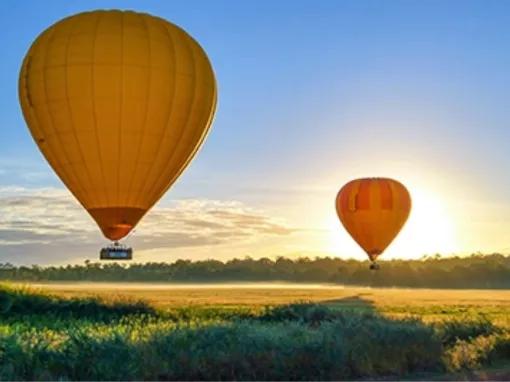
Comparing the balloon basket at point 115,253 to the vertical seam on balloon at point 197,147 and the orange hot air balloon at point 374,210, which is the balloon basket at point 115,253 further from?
the orange hot air balloon at point 374,210

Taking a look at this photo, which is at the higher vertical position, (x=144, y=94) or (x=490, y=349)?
(x=144, y=94)

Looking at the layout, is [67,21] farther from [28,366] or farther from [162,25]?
[28,366]

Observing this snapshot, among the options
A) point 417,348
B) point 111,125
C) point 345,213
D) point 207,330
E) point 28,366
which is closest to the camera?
point 28,366

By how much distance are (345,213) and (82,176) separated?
2787cm

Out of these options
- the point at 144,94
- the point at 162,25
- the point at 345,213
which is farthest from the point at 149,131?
the point at 345,213

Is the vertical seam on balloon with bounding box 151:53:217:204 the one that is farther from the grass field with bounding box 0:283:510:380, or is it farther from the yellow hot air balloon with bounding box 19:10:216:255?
the grass field with bounding box 0:283:510:380

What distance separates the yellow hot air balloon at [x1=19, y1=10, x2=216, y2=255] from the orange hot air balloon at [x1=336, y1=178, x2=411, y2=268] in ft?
81.6

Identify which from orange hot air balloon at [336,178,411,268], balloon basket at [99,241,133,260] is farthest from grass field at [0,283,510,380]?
orange hot air balloon at [336,178,411,268]

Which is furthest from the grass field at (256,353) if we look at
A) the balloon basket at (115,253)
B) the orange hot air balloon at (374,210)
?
the orange hot air balloon at (374,210)

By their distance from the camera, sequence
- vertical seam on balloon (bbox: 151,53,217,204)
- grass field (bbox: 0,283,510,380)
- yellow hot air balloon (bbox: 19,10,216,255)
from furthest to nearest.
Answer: vertical seam on balloon (bbox: 151,53,217,204)
yellow hot air balloon (bbox: 19,10,216,255)
grass field (bbox: 0,283,510,380)

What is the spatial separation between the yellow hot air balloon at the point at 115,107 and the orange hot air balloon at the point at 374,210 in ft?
81.6

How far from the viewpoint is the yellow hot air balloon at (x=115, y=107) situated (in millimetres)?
37594

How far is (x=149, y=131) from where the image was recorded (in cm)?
3772

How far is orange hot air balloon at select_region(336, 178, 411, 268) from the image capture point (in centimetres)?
6147
